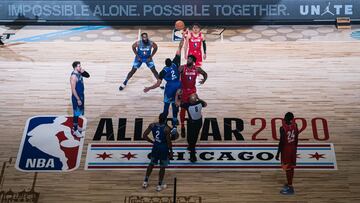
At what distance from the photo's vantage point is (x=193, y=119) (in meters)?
13.0

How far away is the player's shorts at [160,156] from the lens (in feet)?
41.2

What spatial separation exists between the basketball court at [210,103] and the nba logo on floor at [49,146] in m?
0.12

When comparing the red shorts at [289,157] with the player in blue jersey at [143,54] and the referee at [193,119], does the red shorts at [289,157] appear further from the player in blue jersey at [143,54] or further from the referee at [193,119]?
the player in blue jersey at [143,54]

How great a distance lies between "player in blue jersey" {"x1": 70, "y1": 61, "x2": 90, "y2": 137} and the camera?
45.7ft

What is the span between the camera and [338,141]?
557 inches

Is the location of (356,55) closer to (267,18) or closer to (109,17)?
(267,18)

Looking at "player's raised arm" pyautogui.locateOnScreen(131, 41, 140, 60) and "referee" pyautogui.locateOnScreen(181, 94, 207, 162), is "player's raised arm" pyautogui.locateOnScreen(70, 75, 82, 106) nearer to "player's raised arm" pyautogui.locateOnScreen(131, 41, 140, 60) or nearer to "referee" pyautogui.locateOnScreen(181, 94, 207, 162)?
"player's raised arm" pyautogui.locateOnScreen(131, 41, 140, 60)

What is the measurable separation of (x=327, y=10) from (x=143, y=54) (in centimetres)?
504

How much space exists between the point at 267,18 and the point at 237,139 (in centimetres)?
455

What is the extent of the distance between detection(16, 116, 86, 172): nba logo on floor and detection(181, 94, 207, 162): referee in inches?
85.1

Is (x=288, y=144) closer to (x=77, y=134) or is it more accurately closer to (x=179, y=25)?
(x=77, y=134)

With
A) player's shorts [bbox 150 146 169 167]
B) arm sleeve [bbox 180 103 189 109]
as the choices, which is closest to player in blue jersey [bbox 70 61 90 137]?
arm sleeve [bbox 180 103 189 109]

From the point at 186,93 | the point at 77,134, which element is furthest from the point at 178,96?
the point at 77,134

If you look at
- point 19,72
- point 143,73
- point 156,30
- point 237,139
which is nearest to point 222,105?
point 237,139
